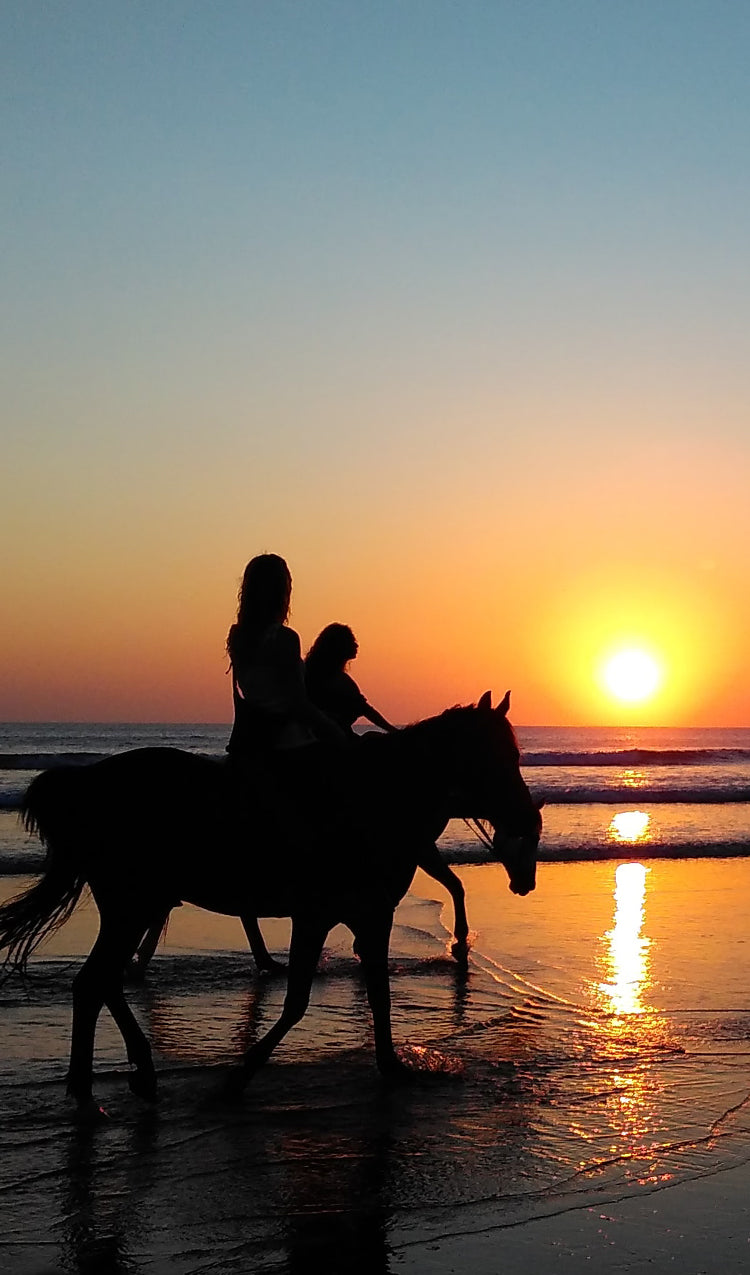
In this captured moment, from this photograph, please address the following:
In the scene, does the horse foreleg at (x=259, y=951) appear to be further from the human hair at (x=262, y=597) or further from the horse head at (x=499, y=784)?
the human hair at (x=262, y=597)

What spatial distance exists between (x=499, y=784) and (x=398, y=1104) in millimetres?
Answer: 1566

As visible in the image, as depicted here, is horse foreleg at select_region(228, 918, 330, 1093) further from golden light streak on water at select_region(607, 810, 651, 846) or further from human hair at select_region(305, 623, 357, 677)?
golden light streak on water at select_region(607, 810, 651, 846)

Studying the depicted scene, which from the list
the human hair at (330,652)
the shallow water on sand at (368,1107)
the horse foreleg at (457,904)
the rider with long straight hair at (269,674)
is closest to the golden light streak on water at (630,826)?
the horse foreleg at (457,904)

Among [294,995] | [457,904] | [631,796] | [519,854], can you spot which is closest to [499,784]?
[519,854]

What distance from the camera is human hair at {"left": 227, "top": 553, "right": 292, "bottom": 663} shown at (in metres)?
5.68

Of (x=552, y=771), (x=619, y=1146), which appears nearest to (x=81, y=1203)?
(x=619, y=1146)

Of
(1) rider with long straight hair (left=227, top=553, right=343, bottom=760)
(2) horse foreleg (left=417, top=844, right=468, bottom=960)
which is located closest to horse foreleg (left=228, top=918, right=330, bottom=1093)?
(1) rider with long straight hair (left=227, top=553, right=343, bottom=760)

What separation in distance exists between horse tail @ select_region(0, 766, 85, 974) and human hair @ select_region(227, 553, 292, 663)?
1024mm

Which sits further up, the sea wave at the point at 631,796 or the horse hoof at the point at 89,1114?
the horse hoof at the point at 89,1114

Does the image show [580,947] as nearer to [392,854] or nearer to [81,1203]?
[392,854]

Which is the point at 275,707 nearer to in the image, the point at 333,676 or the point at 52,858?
the point at 52,858

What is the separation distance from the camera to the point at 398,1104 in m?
5.66

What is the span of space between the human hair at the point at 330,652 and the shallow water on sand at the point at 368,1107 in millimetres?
2144

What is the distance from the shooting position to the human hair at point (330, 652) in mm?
8367
